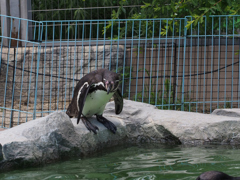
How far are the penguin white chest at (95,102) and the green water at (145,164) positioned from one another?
47 centimetres

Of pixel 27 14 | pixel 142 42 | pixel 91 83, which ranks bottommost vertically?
pixel 91 83

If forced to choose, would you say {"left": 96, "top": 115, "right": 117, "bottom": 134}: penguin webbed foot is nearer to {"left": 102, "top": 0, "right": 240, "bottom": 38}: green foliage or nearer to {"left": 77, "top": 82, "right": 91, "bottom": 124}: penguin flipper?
{"left": 77, "top": 82, "right": 91, "bottom": 124}: penguin flipper

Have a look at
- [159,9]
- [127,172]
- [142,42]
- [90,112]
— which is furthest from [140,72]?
[127,172]

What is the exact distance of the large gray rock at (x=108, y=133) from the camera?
10.5ft

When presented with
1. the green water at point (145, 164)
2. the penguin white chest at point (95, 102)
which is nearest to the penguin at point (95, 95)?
the penguin white chest at point (95, 102)

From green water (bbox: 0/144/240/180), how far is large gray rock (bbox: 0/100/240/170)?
10 cm

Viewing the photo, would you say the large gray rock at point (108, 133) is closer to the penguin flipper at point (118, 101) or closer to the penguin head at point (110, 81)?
the penguin flipper at point (118, 101)

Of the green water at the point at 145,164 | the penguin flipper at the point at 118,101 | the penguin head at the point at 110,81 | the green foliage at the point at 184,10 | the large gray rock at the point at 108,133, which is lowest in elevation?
the green water at the point at 145,164

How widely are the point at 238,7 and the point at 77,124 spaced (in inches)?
114

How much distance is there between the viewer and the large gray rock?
126 inches

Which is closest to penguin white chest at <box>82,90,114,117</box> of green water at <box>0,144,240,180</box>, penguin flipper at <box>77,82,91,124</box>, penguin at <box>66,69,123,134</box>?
penguin at <box>66,69,123,134</box>

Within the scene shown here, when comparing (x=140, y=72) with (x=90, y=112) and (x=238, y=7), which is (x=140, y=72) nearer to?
(x=238, y=7)

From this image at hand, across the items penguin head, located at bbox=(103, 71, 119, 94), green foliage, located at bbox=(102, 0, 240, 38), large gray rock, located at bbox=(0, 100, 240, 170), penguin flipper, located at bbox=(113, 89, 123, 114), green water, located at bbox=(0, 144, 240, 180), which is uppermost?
green foliage, located at bbox=(102, 0, 240, 38)

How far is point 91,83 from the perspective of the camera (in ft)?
12.9
